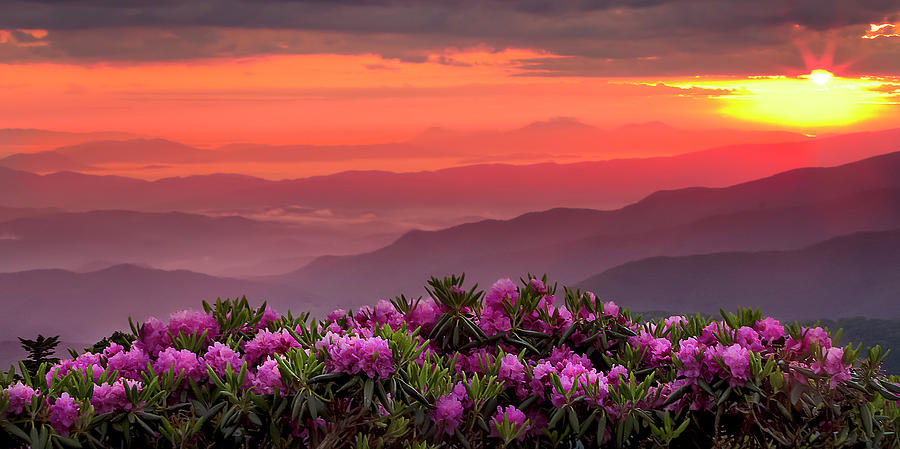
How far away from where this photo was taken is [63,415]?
5176mm

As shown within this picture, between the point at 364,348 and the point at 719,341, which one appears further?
the point at 719,341

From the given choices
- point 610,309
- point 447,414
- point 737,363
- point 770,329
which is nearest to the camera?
A: point 447,414

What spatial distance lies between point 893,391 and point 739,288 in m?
29.5

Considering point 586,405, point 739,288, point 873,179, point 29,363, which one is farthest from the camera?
point 873,179

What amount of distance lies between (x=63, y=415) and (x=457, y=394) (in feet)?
7.56

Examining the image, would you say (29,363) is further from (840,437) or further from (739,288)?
(739,288)

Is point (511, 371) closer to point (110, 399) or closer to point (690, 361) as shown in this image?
point (690, 361)

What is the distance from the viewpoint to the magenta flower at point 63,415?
5172mm

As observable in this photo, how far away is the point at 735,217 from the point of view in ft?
137

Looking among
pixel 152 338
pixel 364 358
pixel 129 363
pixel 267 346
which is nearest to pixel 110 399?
pixel 129 363

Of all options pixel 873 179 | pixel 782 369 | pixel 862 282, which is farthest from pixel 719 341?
pixel 873 179

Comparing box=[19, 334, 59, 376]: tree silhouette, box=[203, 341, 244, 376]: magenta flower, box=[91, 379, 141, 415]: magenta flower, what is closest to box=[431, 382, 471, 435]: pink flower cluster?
box=[203, 341, 244, 376]: magenta flower

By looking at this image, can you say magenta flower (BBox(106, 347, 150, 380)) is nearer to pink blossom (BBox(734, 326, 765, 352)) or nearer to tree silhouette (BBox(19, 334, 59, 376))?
tree silhouette (BBox(19, 334, 59, 376))

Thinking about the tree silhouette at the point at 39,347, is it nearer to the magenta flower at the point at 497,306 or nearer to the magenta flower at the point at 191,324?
the magenta flower at the point at 191,324
